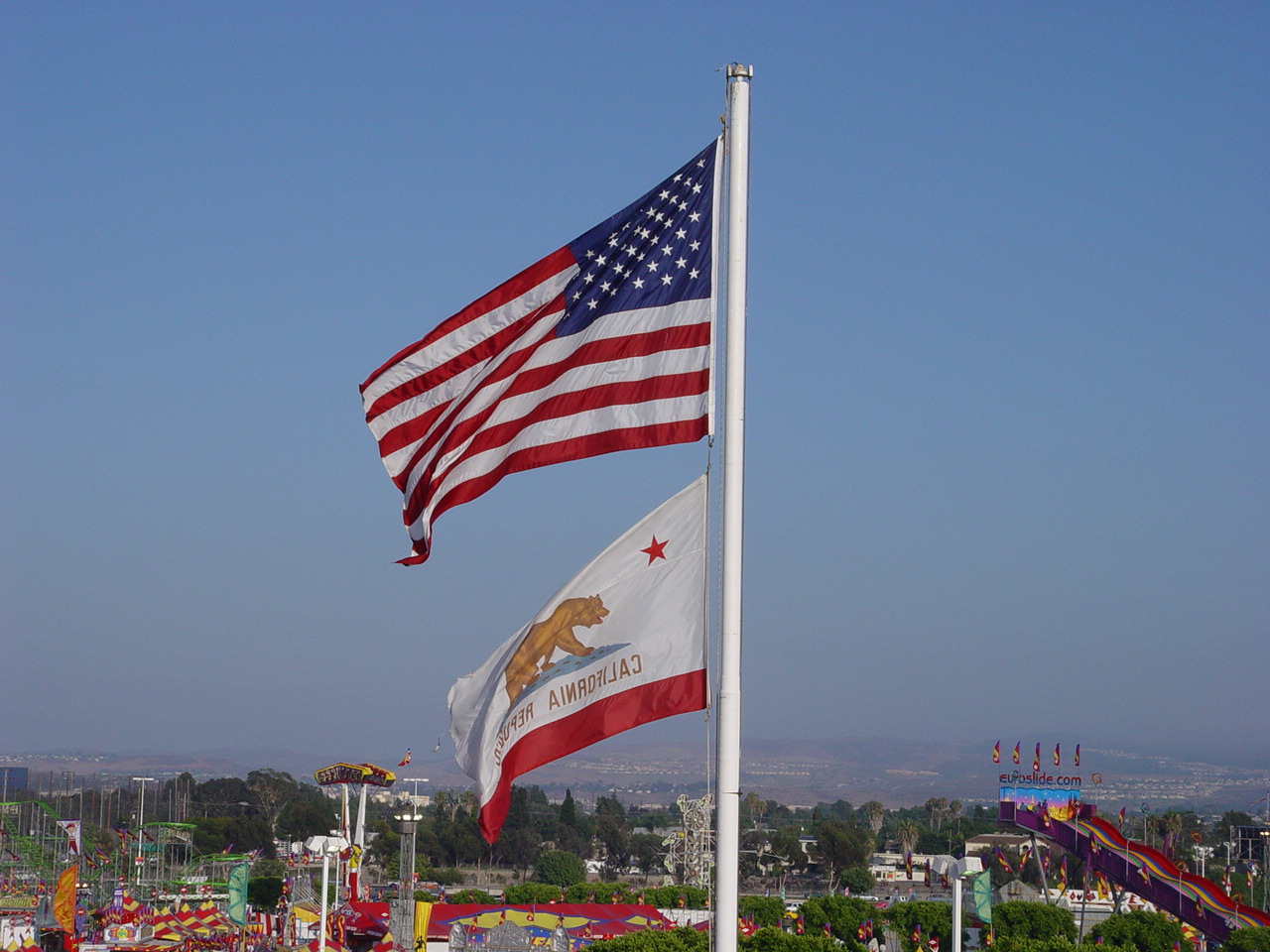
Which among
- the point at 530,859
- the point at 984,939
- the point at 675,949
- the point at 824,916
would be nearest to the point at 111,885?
the point at 824,916

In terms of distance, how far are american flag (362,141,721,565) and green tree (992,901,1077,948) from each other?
161 feet

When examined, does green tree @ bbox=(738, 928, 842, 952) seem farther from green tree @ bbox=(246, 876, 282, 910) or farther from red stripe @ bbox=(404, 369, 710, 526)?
green tree @ bbox=(246, 876, 282, 910)

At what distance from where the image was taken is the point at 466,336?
441 inches

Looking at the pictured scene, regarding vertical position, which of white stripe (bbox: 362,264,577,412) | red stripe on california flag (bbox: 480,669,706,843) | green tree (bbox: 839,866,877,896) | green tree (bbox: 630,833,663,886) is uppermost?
white stripe (bbox: 362,264,577,412)

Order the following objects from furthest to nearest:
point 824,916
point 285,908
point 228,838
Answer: point 228,838, point 285,908, point 824,916

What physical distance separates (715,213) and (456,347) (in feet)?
7.86

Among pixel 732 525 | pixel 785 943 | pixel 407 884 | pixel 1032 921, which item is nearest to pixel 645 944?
pixel 785 943

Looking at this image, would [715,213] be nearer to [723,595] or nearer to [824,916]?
[723,595]

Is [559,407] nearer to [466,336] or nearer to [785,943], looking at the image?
[466,336]

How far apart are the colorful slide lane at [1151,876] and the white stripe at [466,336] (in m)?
46.4

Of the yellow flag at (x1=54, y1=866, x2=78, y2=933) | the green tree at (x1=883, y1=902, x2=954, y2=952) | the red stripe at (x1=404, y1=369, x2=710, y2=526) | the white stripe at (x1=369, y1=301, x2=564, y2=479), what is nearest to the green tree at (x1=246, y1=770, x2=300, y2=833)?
the green tree at (x1=883, y1=902, x2=954, y2=952)

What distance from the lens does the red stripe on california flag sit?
976 cm

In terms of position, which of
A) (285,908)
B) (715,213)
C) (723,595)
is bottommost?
(285,908)

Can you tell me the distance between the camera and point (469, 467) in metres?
11.0
